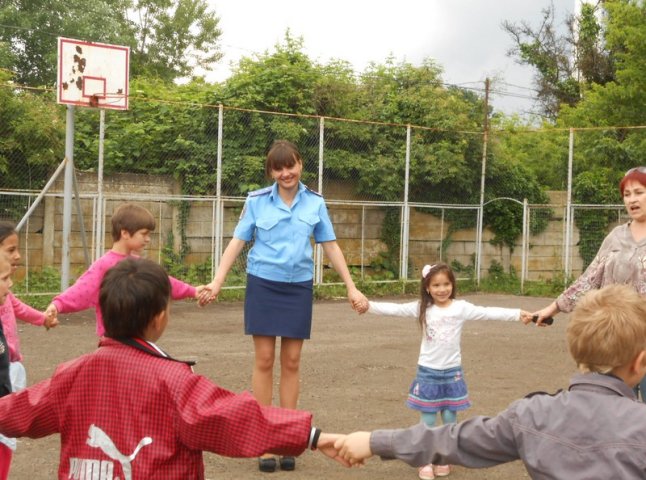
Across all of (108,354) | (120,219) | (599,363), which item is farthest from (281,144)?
(599,363)

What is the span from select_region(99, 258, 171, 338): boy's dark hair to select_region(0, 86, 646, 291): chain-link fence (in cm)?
1040

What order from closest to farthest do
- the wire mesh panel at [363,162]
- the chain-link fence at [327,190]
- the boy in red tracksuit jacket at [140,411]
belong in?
the boy in red tracksuit jacket at [140,411]
the chain-link fence at [327,190]
the wire mesh panel at [363,162]

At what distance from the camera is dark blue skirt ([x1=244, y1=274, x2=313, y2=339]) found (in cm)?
559

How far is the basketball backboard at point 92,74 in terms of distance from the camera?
13.0 meters

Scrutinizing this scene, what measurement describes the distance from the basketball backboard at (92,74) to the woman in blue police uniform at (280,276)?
26.3ft

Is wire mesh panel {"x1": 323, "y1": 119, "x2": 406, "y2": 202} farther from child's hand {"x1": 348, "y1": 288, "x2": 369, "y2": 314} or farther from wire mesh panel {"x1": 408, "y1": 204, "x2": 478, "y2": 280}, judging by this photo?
child's hand {"x1": 348, "y1": 288, "x2": 369, "y2": 314}

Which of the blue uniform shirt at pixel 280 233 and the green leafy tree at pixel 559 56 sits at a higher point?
the green leafy tree at pixel 559 56

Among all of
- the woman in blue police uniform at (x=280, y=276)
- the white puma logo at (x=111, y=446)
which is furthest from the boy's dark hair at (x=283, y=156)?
the white puma logo at (x=111, y=446)

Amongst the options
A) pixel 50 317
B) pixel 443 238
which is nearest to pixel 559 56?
pixel 443 238

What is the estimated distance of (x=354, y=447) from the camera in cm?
288

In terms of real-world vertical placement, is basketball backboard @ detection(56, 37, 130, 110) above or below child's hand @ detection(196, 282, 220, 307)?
above

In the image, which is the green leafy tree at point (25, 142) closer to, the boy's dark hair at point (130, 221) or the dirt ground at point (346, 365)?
the dirt ground at point (346, 365)

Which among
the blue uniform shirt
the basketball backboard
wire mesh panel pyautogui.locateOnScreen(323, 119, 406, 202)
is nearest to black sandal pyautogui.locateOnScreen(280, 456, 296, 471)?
the blue uniform shirt

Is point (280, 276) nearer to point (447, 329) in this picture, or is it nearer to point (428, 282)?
point (428, 282)
